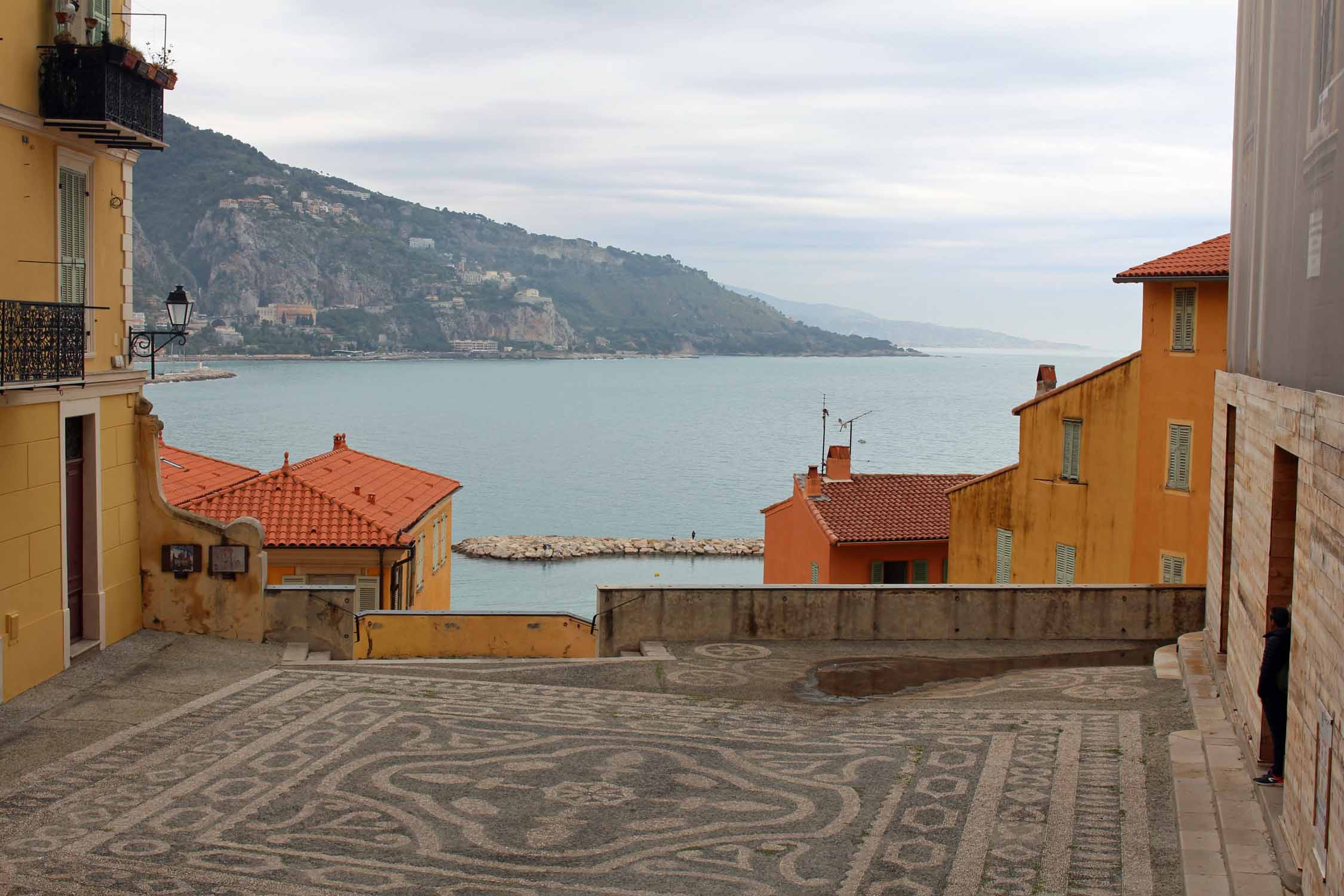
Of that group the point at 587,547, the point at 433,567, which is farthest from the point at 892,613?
the point at 587,547

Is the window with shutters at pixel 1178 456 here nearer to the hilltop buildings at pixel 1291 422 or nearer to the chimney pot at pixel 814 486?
the hilltop buildings at pixel 1291 422

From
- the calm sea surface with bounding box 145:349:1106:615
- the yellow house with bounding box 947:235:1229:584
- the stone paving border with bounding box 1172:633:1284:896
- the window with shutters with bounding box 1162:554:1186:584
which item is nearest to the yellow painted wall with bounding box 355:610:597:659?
the stone paving border with bounding box 1172:633:1284:896

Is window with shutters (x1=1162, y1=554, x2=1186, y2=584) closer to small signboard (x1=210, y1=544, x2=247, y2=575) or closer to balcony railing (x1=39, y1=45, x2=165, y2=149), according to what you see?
small signboard (x1=210, y1=544, x2=247, y2=575)

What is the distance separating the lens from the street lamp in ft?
57.8

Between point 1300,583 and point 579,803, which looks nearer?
point 1300,583

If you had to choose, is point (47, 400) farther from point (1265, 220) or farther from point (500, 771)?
point (1265, 220)

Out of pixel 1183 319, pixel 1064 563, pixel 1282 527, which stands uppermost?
pixel 1183 319

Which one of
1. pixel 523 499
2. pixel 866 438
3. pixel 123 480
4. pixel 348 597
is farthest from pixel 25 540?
pixel 866 438

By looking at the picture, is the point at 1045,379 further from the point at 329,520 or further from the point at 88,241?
the point at 88,241

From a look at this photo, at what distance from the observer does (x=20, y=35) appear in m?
14.6

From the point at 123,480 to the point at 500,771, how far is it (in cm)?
869

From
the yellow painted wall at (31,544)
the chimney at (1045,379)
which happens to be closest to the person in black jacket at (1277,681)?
the yellow painted wall at (31,544)

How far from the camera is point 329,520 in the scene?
3012cm

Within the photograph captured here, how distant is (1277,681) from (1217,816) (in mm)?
1224
